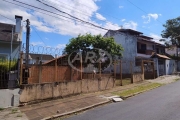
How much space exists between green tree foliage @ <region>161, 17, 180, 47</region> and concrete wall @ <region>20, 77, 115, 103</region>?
36.5 meters

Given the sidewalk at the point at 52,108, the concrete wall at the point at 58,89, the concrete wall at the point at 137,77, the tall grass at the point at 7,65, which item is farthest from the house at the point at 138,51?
the tall grass at the point at 7,65

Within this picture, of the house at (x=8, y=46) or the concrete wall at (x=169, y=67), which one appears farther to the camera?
the concrete wall at (x=169, y=67)

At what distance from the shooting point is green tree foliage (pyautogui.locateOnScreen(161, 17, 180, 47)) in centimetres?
4275

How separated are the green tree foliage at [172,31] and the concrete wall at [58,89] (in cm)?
3648

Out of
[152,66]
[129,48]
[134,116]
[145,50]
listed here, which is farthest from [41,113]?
[145,50]

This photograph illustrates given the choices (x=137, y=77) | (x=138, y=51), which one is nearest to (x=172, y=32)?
(x=138, y=51)

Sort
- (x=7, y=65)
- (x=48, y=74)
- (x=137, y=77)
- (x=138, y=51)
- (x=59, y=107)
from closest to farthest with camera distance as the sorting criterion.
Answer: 1. (x=59, y=107)
2. (x=7, y=65)
3. (x=48, y=74)
4. (x=137, y=77)
5. (x=138, y=51)

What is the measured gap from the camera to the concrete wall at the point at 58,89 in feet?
26.7

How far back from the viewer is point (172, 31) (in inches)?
1692

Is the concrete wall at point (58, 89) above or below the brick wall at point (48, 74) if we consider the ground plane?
below

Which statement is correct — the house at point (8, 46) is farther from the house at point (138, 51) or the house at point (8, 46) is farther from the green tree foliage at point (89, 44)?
the house at point (138, 51)

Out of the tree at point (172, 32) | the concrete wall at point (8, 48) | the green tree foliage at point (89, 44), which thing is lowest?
the concrete wall at point (8, 48)

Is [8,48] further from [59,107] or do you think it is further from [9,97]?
[59,107]

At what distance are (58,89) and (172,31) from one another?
40.6 meters
